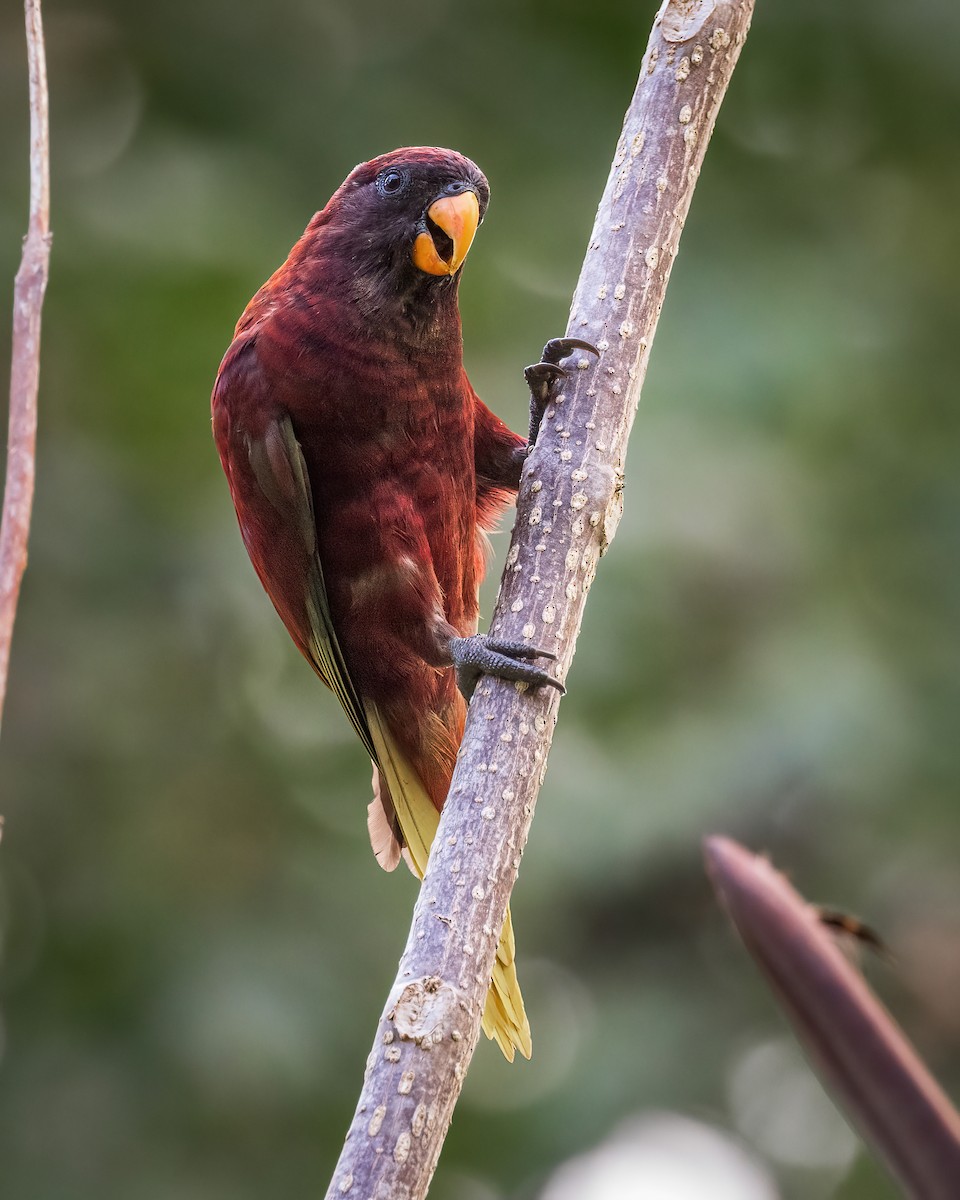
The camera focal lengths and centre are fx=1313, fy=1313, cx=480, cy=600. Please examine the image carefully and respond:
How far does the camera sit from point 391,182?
2.41 m

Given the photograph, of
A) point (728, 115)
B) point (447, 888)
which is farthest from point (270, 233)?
point (447, 888)

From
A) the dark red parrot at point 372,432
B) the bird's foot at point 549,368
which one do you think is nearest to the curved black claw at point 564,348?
the bird's foot at point 549,368

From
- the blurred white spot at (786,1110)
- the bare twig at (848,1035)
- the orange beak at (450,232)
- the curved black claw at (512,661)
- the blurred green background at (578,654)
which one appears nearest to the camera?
the bare twig at (848,1035)

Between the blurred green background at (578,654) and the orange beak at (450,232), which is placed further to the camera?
A: the blurred green background at (578,654)

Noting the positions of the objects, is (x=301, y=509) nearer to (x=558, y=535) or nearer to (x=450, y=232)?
(x=450, y=232)

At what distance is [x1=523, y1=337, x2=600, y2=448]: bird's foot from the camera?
194 cm

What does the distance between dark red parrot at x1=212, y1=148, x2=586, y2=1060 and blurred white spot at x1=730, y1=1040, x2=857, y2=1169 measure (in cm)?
271

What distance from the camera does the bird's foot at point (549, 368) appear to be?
1.94m

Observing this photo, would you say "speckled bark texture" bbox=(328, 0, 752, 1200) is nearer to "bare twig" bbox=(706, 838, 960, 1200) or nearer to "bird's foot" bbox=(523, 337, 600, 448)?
"bird's foot" bbox=(523, 337, 600, 448)

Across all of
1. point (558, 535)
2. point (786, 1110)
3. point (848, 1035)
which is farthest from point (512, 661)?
point (786, 1110)

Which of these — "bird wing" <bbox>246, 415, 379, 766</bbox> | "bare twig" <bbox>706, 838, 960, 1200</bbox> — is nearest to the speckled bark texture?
"bird wing" <bbox>246, 415, 379, 766</bbox>

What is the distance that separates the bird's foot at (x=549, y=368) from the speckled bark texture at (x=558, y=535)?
0.02 meters

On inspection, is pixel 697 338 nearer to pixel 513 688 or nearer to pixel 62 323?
pixel 62 323

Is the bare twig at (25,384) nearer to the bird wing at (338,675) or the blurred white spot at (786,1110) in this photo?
the bird wing at (338,675)
